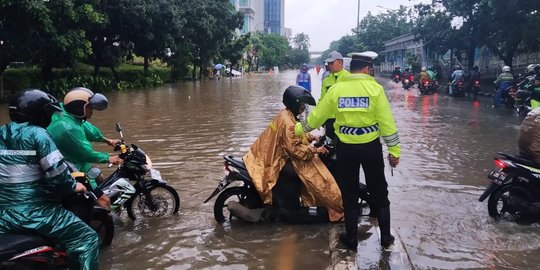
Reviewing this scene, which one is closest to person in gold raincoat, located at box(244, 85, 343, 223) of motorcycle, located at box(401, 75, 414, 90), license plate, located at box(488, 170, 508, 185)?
license plate, located at box(488, 170, 508, 185)

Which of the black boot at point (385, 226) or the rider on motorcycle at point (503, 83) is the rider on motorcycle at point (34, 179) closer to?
the black boot at point (385, 226)

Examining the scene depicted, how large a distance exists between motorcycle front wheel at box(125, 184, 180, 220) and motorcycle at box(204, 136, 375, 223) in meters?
0.48

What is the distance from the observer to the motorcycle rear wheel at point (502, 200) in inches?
198

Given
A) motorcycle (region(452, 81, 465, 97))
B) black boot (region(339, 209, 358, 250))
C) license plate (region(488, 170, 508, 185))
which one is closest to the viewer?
black boot (region(339, 209, 358, 250))

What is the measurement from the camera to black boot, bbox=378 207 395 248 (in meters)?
4.25


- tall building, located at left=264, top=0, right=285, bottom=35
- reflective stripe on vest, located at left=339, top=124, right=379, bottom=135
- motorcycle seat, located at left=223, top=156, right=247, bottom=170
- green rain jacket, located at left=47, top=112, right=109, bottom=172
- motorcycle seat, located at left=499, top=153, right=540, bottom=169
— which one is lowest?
motorcycle seat, located at left=223, top=156, right=247, bottom=170

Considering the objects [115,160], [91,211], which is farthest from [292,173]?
[91,211]

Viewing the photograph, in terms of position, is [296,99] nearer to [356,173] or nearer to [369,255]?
[356,173]

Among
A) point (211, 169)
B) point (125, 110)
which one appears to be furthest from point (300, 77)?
point (125, 110)

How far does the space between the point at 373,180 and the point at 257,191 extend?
1.25 m

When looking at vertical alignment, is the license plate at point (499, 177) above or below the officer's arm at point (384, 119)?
below

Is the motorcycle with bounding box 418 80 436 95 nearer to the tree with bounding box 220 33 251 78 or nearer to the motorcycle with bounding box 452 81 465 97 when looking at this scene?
the motorcycle with bounding box 452 81 465 97

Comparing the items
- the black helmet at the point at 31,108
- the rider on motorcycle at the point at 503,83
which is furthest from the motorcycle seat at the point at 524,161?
the rider on motorcycle at the point at 503,83

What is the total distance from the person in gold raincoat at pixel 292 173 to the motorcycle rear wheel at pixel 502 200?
169cm
